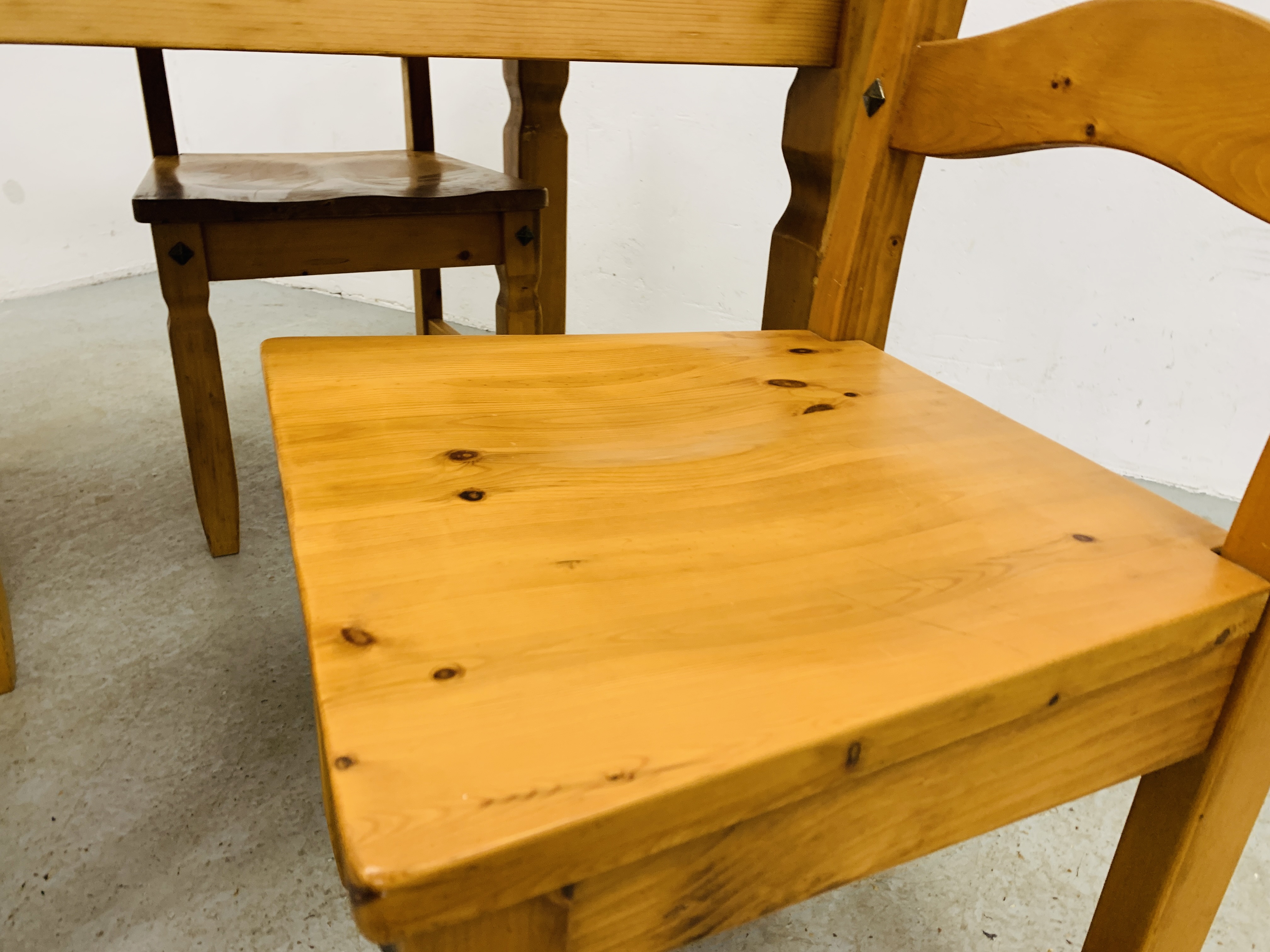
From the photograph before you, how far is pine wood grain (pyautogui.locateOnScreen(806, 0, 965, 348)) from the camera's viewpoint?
626 mm

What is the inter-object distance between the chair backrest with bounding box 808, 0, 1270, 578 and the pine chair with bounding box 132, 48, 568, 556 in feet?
1.80

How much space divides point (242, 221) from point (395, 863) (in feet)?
3.12

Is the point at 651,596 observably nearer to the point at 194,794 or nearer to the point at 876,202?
the point at 876,202

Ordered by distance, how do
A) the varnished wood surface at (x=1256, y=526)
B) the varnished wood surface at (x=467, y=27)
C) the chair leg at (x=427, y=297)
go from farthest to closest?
the chair leg at (x=427, y=297), the varnished wood surface at (x=467, y=27), the varnished wood surface at (x=1256, y=526)

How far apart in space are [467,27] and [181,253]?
1.74 feet

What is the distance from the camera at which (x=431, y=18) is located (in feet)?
2.11

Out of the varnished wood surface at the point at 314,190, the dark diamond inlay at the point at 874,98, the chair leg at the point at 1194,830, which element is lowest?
the chair leg at the point at 1194,830

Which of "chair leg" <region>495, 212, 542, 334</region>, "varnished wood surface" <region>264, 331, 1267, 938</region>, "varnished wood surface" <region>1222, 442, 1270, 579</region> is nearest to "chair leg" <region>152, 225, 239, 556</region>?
"chair leg" <region>495, 212, 542, 334</region>

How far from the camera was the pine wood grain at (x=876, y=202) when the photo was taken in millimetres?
626

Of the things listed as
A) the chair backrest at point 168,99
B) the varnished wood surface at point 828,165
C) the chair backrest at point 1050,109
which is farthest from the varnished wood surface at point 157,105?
the chair backrest at point 1050,109

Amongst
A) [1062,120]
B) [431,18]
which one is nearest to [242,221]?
[431,18]

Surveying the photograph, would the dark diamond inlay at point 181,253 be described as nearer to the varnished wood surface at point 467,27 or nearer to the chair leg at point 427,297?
the varnished wood surface at point 467,27

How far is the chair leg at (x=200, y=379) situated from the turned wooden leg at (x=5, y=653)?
0.86ft

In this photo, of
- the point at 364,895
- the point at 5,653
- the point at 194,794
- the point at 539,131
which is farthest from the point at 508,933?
the point at 539,131
